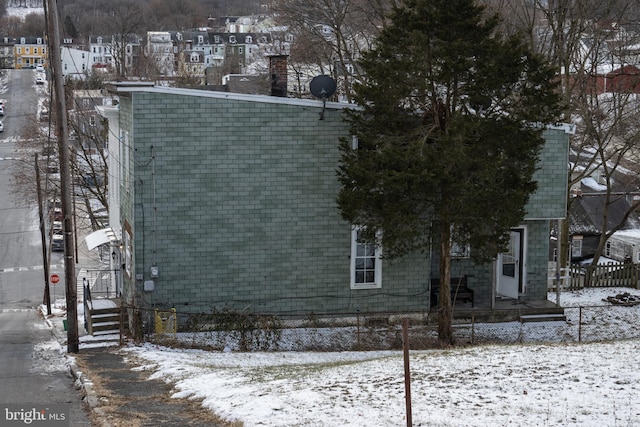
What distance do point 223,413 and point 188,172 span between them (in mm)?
9626

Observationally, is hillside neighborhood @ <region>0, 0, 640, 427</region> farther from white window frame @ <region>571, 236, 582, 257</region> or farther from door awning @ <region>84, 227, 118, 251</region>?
white window frame @ <region>571, 236, 582, 257</region>

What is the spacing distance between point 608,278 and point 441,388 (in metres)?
18.5

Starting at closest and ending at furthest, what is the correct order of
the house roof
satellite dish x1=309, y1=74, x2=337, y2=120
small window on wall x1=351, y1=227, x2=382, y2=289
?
the house roof
satellite dish x1=309, y1=74, x2=337, y2=120
small window on wall x1=351, y1=227, x2=382, y2=289

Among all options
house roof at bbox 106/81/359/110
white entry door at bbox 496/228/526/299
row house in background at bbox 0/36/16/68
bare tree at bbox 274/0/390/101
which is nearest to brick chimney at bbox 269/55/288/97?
house roof at bbox 106/81/359/110

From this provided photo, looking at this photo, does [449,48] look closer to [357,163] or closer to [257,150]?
[357,163]

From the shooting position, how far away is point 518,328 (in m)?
21.7

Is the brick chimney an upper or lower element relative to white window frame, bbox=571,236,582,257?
upper

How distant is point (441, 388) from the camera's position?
→ 1205cm

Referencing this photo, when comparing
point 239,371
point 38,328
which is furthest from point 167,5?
point 239,371

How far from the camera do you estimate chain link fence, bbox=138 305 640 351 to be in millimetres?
19547

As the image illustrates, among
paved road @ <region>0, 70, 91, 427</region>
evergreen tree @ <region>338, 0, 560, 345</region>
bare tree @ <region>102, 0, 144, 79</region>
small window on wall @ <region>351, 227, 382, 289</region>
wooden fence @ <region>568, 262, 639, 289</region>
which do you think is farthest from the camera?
bare tree @ <region>102, 0, 144, 79</region>

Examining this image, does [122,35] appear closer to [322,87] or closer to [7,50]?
[322,87]

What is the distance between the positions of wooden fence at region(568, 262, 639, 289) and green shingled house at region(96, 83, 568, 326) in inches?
346

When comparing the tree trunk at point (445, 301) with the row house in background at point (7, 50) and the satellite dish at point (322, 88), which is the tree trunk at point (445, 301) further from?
the row house in background at point (7, 50)
